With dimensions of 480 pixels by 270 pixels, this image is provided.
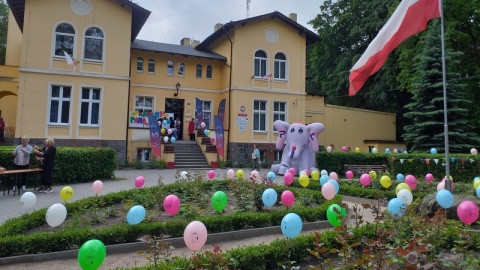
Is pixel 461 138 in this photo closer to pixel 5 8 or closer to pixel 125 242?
pixel 125 242

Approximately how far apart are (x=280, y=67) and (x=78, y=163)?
16506 millimetres

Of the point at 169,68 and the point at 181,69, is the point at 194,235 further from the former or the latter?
the point at 181,69

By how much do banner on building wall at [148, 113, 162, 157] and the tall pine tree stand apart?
50.0 feet

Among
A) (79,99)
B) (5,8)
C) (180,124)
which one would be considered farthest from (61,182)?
(5,8)

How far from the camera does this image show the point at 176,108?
26.6m

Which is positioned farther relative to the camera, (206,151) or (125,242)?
(206,151)

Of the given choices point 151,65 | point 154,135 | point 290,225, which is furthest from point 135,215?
point 151,65

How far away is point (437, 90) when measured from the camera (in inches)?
867

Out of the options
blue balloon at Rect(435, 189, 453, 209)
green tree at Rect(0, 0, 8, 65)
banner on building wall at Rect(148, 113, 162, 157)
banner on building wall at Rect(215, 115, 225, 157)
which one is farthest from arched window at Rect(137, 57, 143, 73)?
blue balloon at Rect(435, 189, 453, 209)

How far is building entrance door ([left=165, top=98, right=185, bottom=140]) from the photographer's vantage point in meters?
26.3

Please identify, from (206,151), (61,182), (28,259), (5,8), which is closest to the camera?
(28,259)

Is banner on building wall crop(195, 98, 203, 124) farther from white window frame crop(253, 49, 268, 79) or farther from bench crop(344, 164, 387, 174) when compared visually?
bench crop(344, 164, 387, 174)

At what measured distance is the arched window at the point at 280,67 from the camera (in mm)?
26453

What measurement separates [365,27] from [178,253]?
2980 cm
